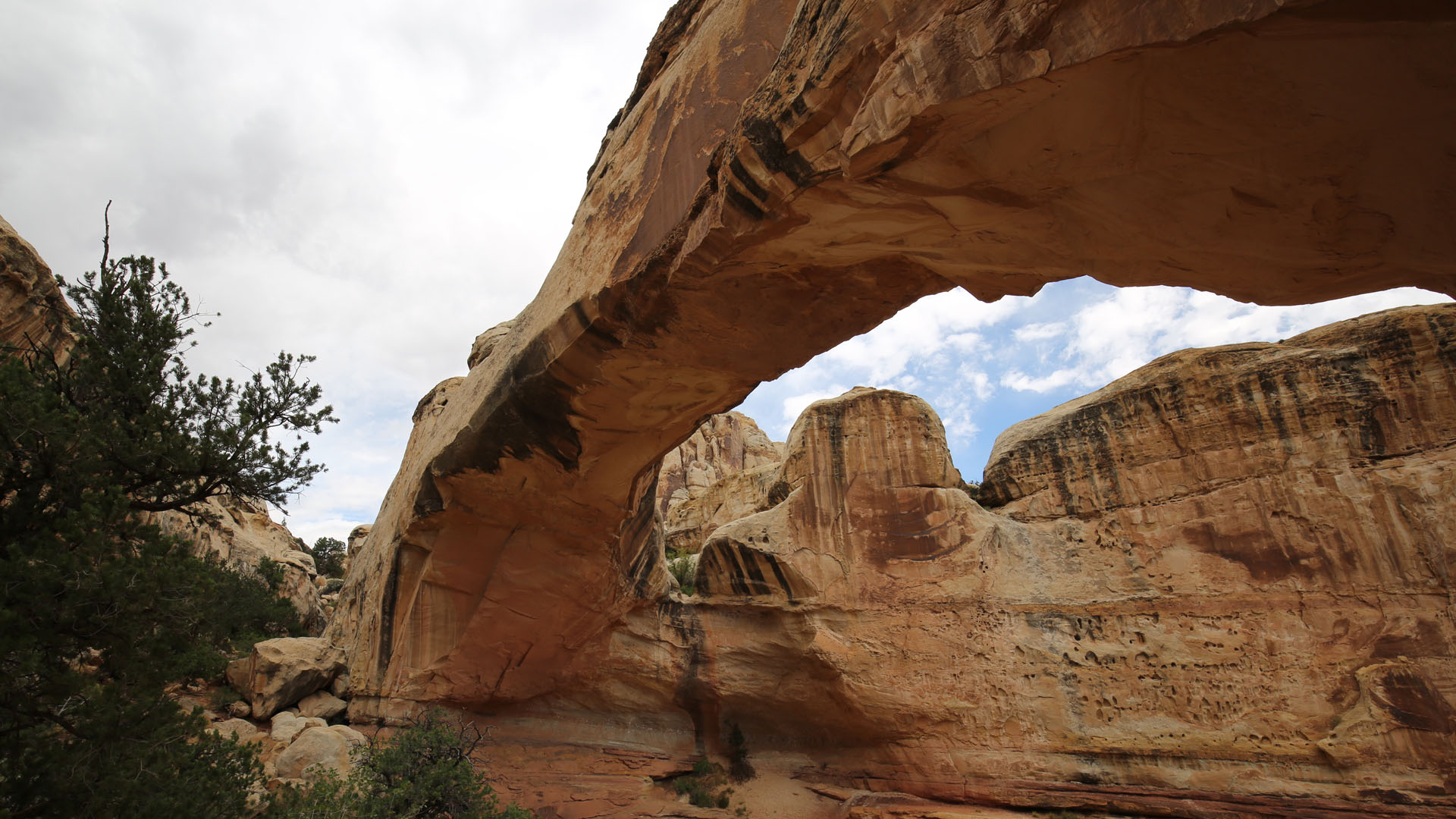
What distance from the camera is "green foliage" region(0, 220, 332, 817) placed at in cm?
549

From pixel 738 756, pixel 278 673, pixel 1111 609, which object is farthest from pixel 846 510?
pixel 278 673

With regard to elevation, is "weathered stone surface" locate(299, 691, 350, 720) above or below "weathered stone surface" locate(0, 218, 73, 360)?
below

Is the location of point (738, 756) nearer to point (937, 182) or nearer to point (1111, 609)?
point (1111, 609)

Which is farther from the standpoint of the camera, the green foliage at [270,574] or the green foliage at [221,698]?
the green foliage at [270,574]

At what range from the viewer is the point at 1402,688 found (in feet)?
36.9

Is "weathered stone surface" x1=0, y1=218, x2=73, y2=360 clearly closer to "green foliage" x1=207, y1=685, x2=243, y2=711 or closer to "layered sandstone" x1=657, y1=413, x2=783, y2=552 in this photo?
"green foliage" x1=207, y1=685, x2=243, y2=711

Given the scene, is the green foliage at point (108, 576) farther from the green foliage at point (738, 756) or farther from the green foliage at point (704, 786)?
the green foliage at point (738, 756)

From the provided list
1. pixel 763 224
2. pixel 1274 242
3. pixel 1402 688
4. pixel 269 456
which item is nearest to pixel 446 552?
pixel 269 456

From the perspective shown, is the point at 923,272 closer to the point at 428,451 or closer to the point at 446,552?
the point at 428,451

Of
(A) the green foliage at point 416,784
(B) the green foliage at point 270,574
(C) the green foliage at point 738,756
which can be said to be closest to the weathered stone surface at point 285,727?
(A) the green foliage at point 416,784

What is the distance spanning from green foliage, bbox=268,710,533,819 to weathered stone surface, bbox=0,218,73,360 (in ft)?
20.5

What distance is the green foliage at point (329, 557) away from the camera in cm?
3453

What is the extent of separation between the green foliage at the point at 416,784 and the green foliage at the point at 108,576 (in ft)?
4.27

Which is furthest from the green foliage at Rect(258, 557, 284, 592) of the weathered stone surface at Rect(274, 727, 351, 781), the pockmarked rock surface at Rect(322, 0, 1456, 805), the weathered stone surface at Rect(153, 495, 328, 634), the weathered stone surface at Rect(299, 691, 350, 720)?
the weathered stone surface at Rect(274, 727, 351, 781)
